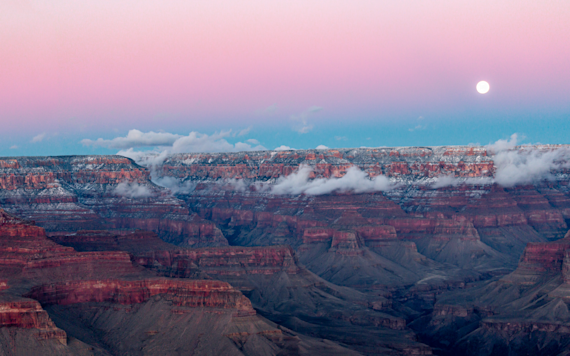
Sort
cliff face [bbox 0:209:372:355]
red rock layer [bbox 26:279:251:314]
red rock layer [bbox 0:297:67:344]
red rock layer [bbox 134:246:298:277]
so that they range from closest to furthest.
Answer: red rock layer [bbox 0:297:67:344]
cliff face [bbox 0:209:372:355]
red rock layer [bbox 26:279:251:314]
red rock layer [bbox 134:246:298:277]

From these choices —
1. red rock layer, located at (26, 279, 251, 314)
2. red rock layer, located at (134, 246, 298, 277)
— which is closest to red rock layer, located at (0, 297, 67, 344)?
red rock layer, located at (26, 279, 251, 314)

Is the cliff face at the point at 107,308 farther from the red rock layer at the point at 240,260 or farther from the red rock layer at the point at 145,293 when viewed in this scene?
the red rock layer at the point at 240,260

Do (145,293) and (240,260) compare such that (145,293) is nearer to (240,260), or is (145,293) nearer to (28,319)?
(28,319)

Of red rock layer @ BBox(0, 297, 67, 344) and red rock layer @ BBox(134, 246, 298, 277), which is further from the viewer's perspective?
red rock layer @ BBox(134, 246, 298, 277)

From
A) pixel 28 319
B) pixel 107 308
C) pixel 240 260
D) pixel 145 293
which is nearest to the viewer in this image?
pixel 28 319

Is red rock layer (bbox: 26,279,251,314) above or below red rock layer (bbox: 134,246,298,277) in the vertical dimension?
above

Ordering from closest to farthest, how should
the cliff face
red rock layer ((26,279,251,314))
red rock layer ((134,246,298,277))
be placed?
the cliff face, red rock layer ((26,279,251,314)), red rock layer ((134,246,298,277))

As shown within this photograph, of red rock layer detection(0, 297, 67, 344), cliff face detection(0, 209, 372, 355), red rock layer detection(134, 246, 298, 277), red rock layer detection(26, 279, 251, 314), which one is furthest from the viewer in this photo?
red rock layer detection(134, 246, 298, 277)

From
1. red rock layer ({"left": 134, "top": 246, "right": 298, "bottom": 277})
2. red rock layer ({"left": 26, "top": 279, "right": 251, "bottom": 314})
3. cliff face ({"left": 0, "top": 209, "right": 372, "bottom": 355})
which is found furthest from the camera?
red rock layer ({"left": 134, "top": 246, "right": 298, "bottom": 277})

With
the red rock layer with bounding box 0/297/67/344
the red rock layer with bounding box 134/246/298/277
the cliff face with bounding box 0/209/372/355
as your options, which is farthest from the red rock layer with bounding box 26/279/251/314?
the red rock layer with bounding box 134/246/298/277

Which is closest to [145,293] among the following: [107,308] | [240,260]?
[107,308]

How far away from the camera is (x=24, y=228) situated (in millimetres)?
139750

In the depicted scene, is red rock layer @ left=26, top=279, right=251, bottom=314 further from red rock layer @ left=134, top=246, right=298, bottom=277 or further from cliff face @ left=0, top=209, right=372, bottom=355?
red rock layer @ left=134, top=246, right=298, bottom=277

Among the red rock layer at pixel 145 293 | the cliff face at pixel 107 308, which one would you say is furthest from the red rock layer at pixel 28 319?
the red rock layer at pixel 145 293
